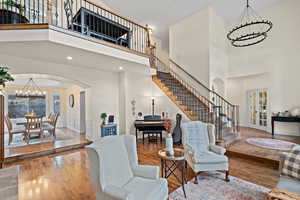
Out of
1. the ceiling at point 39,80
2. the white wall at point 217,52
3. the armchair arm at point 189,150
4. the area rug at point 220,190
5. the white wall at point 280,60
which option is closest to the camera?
the area rug at point 220,190

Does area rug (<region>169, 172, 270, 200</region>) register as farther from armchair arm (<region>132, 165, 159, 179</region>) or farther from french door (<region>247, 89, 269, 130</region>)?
french door (<region>247, 89, 269, 130</region>)

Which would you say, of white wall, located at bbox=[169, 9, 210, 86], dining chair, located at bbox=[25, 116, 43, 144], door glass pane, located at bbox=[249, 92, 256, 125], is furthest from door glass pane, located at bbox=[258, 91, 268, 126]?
dining chair, located at bbox=[25, 116, 43, 144]

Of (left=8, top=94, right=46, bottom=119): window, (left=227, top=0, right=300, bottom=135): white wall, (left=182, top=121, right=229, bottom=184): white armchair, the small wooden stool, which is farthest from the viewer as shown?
(left=8, top=94, right=46, bottom=119): window

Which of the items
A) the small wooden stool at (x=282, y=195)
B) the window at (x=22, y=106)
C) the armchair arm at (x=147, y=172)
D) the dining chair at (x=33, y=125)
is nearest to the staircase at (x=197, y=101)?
the small wooden stool at (x=282, y=195)

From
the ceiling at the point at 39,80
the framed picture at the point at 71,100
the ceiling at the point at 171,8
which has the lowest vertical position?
the framed picture at the point at 71,100

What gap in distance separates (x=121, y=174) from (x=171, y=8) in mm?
7048

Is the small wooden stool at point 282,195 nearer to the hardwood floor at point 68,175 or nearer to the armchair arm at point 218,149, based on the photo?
the hardwood floor at point 68,175

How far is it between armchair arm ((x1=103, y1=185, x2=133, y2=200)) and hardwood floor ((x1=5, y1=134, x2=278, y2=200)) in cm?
104

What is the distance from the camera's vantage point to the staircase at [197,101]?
4.88 metres

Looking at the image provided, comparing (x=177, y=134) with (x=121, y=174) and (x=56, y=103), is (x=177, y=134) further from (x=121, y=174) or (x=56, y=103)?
(x=56, y=103)

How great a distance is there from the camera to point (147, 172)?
203cm

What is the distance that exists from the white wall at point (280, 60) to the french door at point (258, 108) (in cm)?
44

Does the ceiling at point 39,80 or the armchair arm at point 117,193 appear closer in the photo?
the armchair arm at point 117,193

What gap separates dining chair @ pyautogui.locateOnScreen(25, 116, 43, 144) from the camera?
17.1 feet
